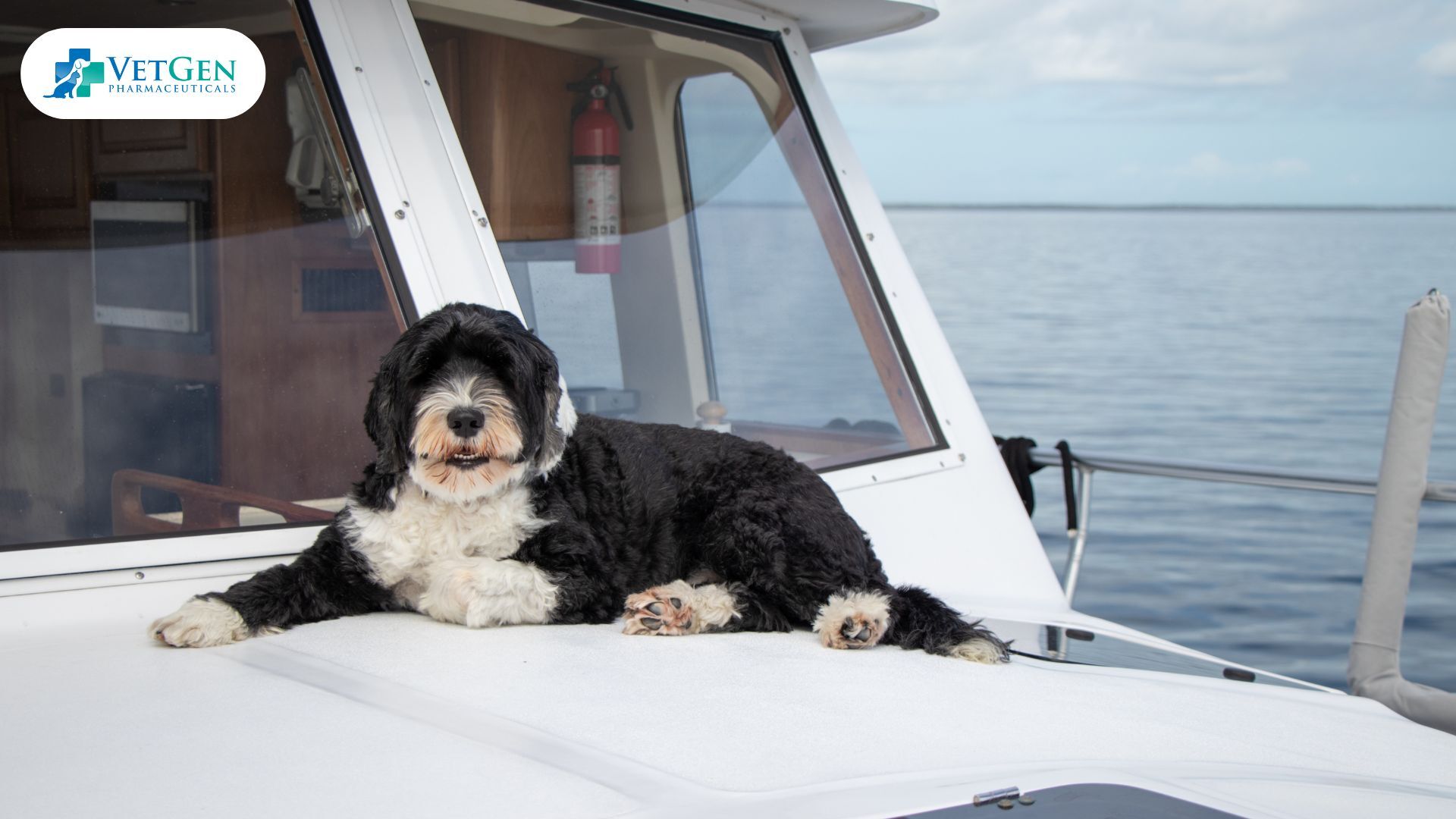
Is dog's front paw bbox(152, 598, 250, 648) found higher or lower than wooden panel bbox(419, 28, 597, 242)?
lower

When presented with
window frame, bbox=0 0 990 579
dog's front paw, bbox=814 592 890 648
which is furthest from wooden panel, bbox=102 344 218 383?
dog's front paw, bbox=814 592 890 648

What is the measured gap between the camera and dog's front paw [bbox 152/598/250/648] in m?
2.64

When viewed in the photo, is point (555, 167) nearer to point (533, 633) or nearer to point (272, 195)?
point (272, 195)

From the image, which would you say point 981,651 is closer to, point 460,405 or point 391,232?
point 460,405

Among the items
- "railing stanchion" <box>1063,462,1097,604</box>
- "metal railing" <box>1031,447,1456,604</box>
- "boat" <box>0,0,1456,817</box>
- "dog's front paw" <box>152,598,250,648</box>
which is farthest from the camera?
"railing stanchion" <box>1063,462,1097,604</box>

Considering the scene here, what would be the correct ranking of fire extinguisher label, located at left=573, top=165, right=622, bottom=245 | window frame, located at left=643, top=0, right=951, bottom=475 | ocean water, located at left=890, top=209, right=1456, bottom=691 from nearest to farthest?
fire extinguisher label, located at left=573, top=165, right=622, bottom=245 < window frame, located at left=643, top=0, right=951, bottom=475 < ocean water, located at left=890, top=209, right=1456, bottom=691

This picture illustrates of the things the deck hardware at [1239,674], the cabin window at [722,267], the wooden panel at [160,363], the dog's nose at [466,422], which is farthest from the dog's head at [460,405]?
the deck hardware at [1239,674]

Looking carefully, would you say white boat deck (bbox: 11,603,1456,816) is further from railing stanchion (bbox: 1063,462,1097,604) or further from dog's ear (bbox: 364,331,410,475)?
railing stanchion (bbox: 1063,462,1097,604)

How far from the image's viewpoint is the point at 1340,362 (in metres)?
19.5

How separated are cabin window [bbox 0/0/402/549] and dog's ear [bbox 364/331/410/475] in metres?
0.39

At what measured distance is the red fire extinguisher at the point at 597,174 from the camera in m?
3.95

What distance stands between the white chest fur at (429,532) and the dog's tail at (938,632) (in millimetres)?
818

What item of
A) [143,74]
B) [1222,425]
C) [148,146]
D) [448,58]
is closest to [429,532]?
[148,146]

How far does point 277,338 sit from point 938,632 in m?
1.69
